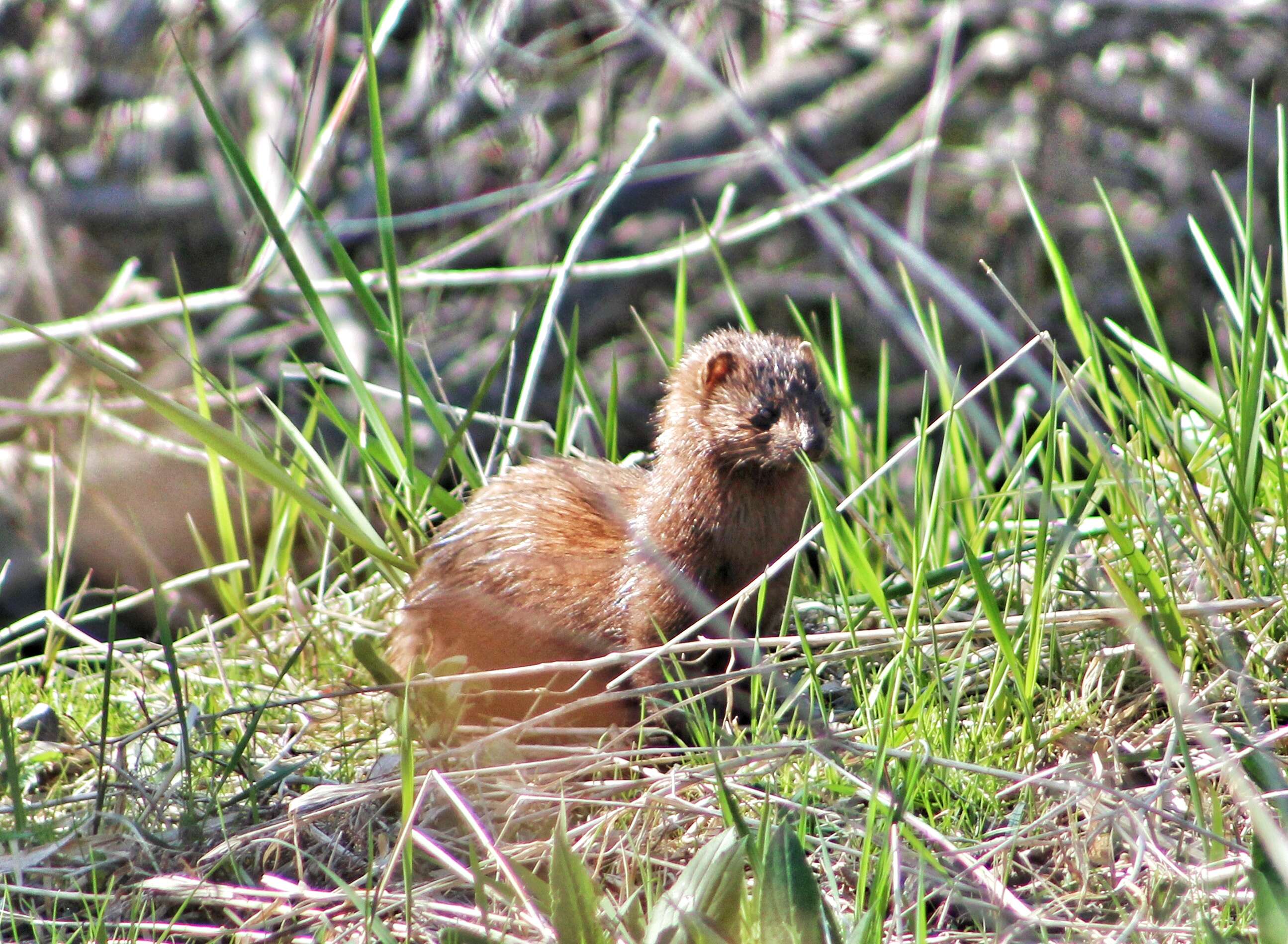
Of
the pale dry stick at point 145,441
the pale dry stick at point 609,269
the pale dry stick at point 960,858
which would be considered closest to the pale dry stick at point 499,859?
the pale dry stick at point 960,858

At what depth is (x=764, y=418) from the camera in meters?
3.25

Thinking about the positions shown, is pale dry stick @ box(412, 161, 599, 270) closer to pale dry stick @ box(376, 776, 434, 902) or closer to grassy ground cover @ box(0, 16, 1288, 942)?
grassy ground cover @ box(0, 16, 1288, 942)

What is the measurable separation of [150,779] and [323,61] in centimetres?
188

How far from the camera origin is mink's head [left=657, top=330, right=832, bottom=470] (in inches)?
125

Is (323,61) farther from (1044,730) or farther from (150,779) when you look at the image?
(1044,730)

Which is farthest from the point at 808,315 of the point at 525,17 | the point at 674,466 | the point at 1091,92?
the point at 674,466

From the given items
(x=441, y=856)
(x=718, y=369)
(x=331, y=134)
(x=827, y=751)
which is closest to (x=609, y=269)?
(x=331, y=134)

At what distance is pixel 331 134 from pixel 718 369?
4.32ft

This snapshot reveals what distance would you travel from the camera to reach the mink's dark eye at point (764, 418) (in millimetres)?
3254

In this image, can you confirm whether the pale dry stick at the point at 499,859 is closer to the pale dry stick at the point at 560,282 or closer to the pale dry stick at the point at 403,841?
the pale dry stick at the point at 403,841

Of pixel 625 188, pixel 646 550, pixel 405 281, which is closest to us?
pixel 646 550

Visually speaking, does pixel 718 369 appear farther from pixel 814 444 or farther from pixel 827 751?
pixel 827 751

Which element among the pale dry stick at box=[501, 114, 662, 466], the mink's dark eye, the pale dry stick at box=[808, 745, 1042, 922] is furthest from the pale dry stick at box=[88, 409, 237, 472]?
the pale dry stick at box=[808, 745, 1042, 922]

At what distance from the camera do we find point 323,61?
3447 millimetres
